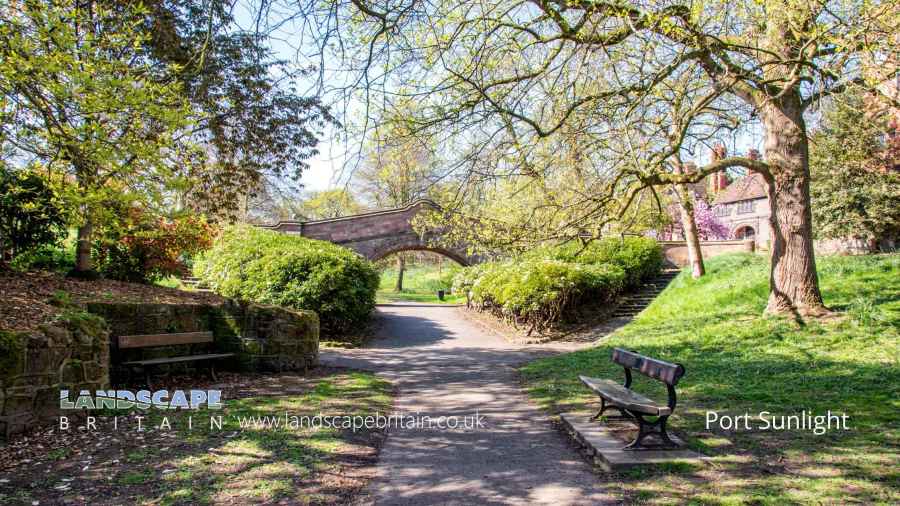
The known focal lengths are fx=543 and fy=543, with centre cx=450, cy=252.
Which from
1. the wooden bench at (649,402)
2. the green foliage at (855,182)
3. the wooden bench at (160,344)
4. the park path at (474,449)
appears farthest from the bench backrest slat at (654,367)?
the green foliage at (855,182)

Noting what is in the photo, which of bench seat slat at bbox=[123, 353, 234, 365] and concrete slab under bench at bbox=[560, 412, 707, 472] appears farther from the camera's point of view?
bench seat slat at bbox=[123, 353, 234, 365]

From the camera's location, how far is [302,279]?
13242 millimetres

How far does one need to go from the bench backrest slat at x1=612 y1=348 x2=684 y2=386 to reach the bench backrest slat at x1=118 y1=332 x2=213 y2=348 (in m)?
5.91

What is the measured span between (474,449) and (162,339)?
190 inches

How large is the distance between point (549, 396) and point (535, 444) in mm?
2155

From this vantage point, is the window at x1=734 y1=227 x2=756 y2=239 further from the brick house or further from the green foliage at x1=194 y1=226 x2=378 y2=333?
the green foliage at x1=194 y1=226 x2=378 y2=333

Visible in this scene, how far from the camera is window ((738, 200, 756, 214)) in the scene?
146 ft

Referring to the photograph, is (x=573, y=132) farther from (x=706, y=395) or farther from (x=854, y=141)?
(x=854, y=141)

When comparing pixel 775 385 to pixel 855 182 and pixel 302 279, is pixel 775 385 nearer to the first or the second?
pixel 302 279

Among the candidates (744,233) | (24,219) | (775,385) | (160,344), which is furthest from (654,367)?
(744,233)

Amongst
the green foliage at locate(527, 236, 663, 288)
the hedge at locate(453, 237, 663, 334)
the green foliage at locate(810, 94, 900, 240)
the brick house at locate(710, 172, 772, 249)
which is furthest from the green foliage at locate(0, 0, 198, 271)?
the brick house at locate(710, 172, 772, 249)

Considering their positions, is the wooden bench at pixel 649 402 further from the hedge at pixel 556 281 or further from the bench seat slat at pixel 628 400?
the hedge at pixel 556 281

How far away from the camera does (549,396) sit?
7273 mm

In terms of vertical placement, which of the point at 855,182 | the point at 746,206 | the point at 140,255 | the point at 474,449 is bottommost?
the point at 474,449
